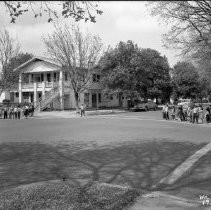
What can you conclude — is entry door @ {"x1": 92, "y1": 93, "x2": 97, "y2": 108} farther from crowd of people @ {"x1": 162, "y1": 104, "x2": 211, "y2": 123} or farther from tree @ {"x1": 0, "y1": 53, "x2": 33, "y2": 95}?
crowd of people @ {"x1": 162, "y1": 104, "x2": 211, "y2": 123}

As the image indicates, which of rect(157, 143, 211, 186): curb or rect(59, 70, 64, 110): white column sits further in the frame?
rect(59, 70, 64, 110): white column

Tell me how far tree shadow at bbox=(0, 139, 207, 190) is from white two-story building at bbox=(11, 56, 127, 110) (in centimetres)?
3384

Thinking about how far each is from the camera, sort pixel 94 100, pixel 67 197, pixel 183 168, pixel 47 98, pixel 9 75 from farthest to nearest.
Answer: pixel 94 100 → pixel 9 75 → pixel 47 98 → pixel 183 168 → pixel 67 197

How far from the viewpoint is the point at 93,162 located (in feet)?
32.8

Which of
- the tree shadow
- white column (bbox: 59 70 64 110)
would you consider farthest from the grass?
white column (bbox: 59 70 64 110)

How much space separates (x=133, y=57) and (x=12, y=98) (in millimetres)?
23038

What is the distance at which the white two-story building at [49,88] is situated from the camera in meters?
49.3

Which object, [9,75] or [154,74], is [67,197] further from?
[154,74]

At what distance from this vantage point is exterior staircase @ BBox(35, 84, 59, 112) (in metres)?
46.4

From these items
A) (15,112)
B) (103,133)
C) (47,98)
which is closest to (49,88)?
(47,98)

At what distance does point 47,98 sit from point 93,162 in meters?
39.1

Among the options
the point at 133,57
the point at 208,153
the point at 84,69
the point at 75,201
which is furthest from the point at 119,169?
the point at 133,57

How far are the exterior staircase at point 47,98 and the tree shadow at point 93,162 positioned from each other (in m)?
32.4

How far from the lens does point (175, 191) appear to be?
22.4 feet
